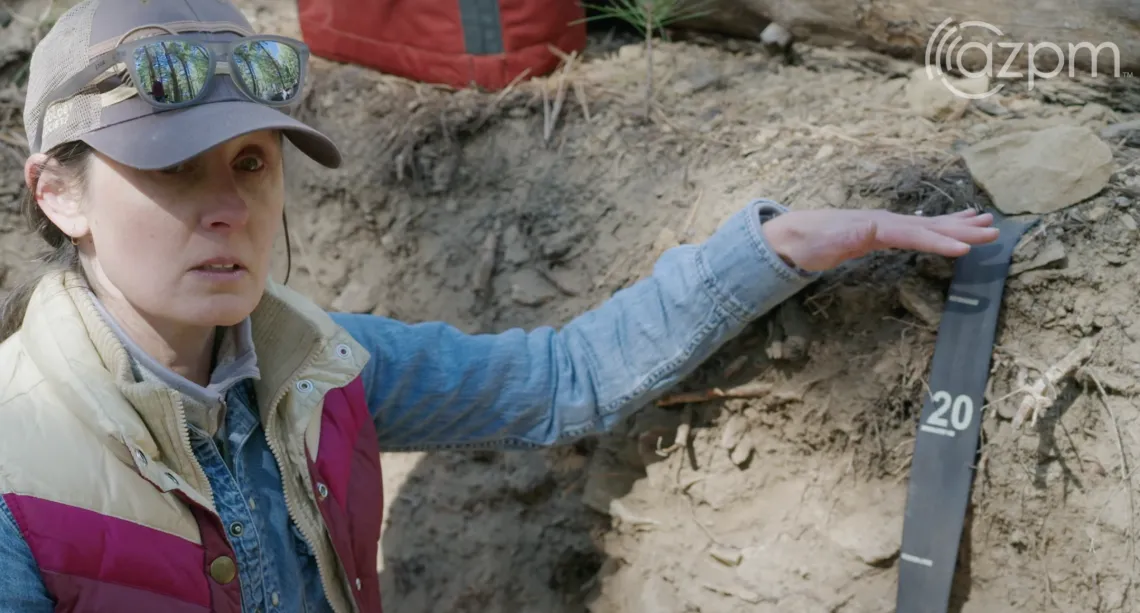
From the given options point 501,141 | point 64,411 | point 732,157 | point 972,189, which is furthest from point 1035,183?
point 64,411

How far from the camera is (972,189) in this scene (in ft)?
6.60

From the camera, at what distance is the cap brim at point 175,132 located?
1394 millimetres

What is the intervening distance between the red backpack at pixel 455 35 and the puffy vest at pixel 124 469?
46.1 inches

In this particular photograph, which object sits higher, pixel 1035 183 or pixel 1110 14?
pixel 1110 14

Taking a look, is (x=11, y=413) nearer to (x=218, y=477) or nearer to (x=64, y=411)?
(x=64, y=411)

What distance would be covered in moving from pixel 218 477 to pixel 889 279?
4.14 ft

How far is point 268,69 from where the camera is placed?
153 cm

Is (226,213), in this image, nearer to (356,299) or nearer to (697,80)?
(356,299)

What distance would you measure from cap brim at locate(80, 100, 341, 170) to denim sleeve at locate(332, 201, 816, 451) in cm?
54

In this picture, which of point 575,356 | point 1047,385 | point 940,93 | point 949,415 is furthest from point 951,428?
point 940,93

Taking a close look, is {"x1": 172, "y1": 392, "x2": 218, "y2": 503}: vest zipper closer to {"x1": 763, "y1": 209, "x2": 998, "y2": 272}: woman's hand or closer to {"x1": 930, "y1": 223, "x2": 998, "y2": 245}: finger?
{"x1": 763, "y1": 209, "x2": 998, "y2": 272}: woman's hand

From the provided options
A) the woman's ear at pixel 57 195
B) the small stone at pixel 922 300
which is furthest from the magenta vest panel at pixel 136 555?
the small stone at pixel 922 300

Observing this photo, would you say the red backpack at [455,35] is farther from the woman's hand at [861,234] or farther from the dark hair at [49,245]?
the dark hair at [49,245]

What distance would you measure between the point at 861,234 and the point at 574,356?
0.58 metres
